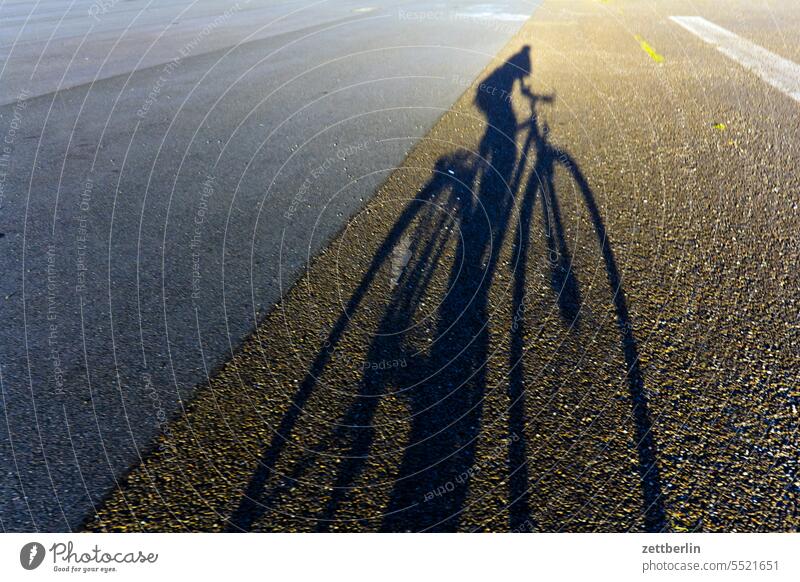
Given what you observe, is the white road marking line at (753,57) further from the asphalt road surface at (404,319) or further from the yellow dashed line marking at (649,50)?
the asphalt road surface at (404,319)

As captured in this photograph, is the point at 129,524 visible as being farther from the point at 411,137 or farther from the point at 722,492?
the point at 411,137

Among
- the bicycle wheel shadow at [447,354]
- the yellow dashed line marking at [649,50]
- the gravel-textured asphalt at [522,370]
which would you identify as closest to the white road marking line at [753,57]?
the yellow dashed line marking at [649,50]

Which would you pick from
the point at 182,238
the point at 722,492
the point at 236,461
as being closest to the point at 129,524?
the point at 236,461

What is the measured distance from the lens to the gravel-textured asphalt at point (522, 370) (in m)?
2.37

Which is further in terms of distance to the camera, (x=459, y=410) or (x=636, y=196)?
(x=636, y=196)

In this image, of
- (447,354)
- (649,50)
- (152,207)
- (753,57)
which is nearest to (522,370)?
(447,354)

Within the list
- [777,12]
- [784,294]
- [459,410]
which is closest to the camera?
[459,410]

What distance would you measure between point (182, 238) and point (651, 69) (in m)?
8.01

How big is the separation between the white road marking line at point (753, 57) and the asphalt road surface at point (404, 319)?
4.88 feet

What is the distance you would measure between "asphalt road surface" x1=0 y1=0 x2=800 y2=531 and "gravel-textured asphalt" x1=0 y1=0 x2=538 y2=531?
2cm

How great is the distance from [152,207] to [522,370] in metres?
3.32

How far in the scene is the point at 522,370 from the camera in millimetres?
3068

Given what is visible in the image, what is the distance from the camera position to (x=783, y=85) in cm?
855

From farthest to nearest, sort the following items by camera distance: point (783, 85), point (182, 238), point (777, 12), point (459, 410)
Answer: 1. point (777, 12)
2. point (783, 85)
3. point (182, 238)
4. point (459, 410)
